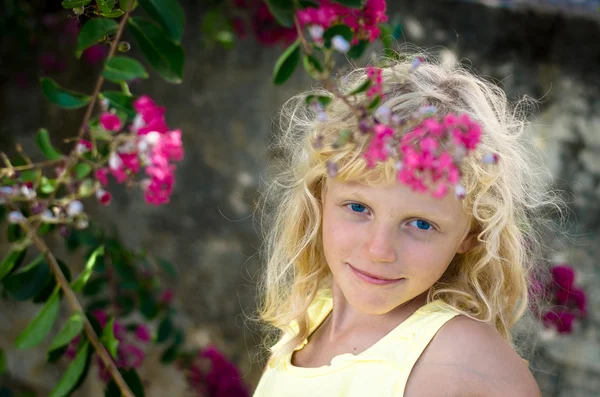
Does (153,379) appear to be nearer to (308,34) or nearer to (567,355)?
(567,355)

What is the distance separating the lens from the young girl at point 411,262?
1.23 metres

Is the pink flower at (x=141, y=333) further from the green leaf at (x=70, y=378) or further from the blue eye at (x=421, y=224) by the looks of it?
the blue eye at (x=421, y=224)

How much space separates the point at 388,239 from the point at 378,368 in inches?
8.0

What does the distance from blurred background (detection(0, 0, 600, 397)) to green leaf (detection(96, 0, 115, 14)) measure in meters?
1.33

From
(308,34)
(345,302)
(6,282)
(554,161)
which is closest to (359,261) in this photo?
(345,302)

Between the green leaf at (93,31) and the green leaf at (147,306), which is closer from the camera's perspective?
the green leaf at (93,31)

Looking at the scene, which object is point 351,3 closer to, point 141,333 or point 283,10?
point 283,10

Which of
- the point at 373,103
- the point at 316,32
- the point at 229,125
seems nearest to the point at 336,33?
the point at 316,32

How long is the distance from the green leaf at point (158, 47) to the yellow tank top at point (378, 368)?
1.62 feet

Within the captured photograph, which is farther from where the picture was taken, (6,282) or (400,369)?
(6,282)

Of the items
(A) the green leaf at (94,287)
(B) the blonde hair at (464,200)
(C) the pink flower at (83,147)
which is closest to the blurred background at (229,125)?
(A) the green leaf at (94,287)

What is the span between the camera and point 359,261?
128 cm

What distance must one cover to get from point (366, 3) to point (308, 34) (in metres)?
0.09

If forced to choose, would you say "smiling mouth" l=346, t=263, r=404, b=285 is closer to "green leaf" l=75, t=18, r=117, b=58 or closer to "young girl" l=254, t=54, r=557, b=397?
"young girl" l=254, t=54, r=557, b=397
